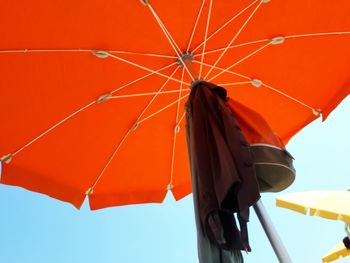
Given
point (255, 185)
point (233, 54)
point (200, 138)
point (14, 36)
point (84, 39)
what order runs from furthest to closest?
1. point (233, 54)
2. point (84, 39)
3. point (14, 36)
4. point (200, 138)
5. point (255, 185)

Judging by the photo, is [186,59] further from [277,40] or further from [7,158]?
[7,158]

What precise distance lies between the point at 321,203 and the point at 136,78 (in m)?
2.63

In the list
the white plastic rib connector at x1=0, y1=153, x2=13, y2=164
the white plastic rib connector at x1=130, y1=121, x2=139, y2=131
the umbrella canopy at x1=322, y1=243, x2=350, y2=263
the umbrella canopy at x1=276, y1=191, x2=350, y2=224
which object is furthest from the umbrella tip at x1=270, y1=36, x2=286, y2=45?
the umbrella canopy at x1=322, y1=243, x2=350, y2=263

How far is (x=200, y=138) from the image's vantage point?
1.58m

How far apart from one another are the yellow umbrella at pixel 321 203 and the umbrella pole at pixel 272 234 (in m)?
2.40

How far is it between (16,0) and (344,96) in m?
2.15

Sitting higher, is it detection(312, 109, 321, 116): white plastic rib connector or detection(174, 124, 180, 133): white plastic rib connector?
detection(174, 124, 180, 133): white plastic rib connector

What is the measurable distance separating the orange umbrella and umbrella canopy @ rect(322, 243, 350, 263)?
118 inches

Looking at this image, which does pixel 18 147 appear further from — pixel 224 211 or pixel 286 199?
pixel 286 199

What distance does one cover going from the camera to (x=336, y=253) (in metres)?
5.01

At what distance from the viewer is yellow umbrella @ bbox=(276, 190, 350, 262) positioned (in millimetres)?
3566

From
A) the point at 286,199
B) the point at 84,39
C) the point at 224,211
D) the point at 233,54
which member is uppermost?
the point at 233,54

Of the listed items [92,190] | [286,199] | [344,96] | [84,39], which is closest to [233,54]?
[344,96]

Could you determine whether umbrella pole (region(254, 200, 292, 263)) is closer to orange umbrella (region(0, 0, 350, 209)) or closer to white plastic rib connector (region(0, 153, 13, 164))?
orange umbrella (region(0, 0, 350, 209))
